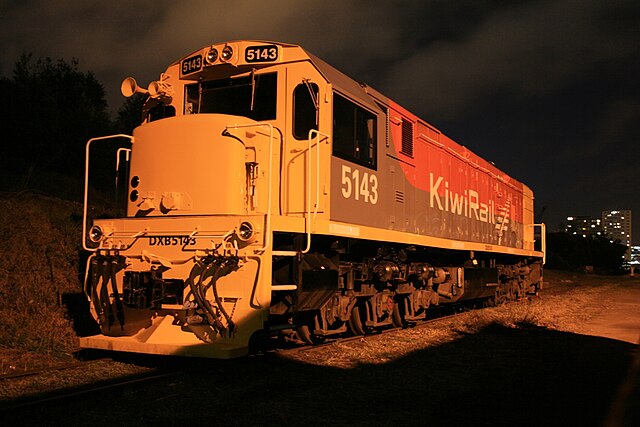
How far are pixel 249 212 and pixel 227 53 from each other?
219 cm

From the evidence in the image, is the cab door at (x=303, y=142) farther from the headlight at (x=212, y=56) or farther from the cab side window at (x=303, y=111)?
the headlight at (x=212, y=56)

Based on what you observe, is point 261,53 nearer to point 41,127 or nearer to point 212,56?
point 212,56

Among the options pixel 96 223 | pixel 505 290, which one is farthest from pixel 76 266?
pixel 505 290

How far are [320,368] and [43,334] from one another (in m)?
3.87

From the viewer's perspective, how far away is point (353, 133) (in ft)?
27.1

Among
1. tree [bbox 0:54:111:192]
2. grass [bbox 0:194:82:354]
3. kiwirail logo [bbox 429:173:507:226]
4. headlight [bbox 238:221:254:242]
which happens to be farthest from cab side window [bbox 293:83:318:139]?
tree [bbox 0:54:111:192]

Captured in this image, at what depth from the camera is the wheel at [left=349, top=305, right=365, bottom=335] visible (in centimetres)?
924

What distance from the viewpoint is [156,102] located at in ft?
28.2

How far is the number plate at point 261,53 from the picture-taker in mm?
7703

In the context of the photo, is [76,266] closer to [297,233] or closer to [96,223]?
[96,223]

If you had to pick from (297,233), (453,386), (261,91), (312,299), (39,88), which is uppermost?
(39,88)

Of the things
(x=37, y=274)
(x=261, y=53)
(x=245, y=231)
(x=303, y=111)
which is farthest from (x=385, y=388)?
(x=37, y=274)

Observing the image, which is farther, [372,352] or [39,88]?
[39,88]

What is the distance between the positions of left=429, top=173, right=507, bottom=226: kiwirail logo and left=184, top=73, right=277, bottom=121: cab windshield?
4.78 metres
